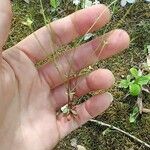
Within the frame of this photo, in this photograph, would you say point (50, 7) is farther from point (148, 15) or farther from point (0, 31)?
point (0, 31)

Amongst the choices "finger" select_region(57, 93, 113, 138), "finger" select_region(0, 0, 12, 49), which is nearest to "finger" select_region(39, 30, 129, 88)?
"finger" select_region(57, 93, 113, 138)

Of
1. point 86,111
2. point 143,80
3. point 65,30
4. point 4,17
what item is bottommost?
point 143,80

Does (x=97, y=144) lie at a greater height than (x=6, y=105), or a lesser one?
lesser

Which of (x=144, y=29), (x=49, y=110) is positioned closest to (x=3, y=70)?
(x=49, y=110)

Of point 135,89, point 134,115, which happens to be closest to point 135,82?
point 135,89

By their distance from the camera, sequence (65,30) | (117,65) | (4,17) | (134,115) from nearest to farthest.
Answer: (4,17), (65,30), (134,115), (117,65)

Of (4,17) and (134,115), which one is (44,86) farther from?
(134,115)
